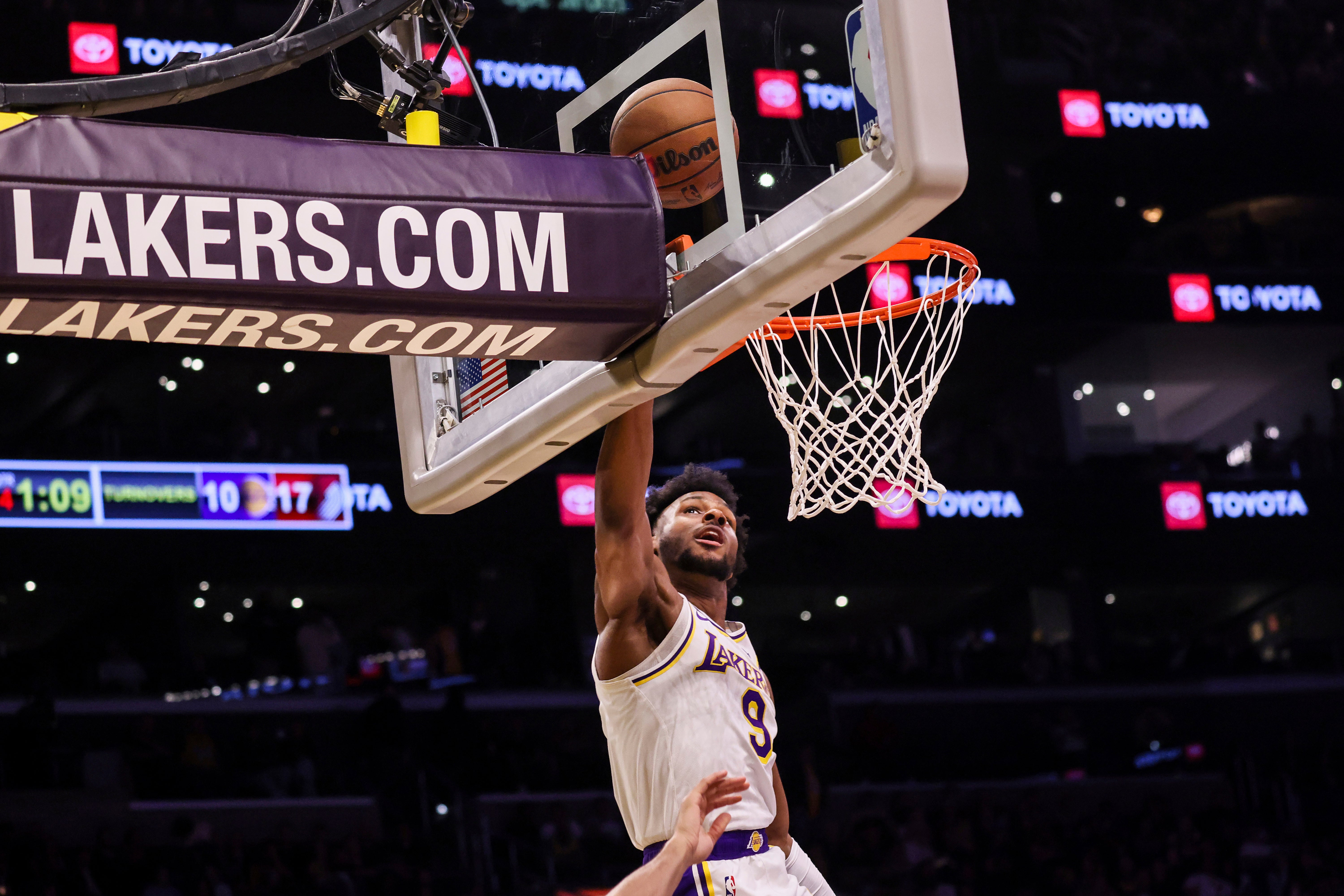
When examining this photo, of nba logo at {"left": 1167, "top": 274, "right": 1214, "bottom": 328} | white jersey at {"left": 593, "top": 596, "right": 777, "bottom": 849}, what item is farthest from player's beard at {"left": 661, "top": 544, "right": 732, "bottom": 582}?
nba logo at {"left": 1167, "top": 274, "right": 1214, "bottom": 328}

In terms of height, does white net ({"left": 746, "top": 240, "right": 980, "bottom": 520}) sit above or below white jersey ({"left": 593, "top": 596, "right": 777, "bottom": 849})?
above

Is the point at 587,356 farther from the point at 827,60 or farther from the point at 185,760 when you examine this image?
the point at 185,760

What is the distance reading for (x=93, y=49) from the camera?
570 inches

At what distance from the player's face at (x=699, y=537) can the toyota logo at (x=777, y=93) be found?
1591mm

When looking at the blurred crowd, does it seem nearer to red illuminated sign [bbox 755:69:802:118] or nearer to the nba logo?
the nba logo

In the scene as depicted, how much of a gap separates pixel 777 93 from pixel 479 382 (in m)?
1.09

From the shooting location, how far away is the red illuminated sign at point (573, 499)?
17.1 meters

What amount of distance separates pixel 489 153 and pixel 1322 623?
23.4 meters

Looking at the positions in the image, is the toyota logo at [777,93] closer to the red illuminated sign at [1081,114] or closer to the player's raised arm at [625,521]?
the player's raised arm at [625,521]

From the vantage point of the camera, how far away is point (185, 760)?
13562 mm

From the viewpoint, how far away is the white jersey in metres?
3.88

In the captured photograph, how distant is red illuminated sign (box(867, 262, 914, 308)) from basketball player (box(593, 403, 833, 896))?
917 millimetres

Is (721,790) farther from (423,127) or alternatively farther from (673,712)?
(423,127)

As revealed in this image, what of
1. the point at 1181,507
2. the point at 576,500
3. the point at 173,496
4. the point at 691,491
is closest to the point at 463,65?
the point at 691,491
